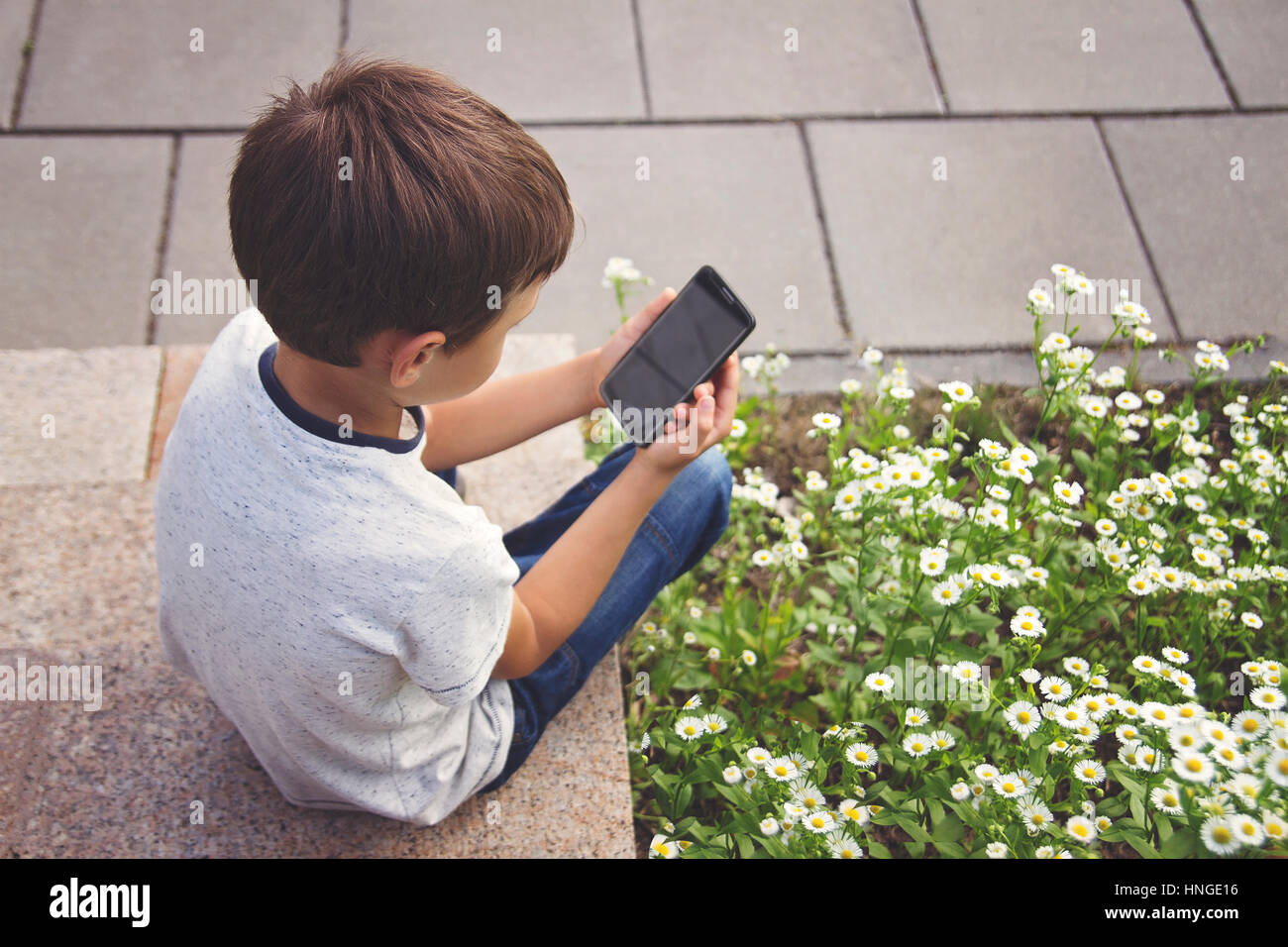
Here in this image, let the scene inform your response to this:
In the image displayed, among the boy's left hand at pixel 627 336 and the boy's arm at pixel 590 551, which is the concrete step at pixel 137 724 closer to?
the boy's arm at pixel 590 551

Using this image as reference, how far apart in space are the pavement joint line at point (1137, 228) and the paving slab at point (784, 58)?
567 mm

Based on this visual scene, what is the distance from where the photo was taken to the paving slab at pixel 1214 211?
2.98 m

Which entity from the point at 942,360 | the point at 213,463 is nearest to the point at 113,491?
the point at 213,463

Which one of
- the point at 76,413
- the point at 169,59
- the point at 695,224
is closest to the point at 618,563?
the point at 76,413

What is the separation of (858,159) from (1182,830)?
230 cm

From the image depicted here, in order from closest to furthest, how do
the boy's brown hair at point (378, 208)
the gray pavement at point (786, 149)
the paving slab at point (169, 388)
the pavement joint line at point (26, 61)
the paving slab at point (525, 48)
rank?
1. the boy's brown hair at point (378, 208)
2. the paving slab at point (169, 388)
3. the gray pavement at point (786, 149)
4. the pavement joint line at point (26, 61)
5. the paving slab at point (525, 48)

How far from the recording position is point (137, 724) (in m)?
1.92

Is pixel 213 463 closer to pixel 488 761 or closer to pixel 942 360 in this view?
pixel 488 761

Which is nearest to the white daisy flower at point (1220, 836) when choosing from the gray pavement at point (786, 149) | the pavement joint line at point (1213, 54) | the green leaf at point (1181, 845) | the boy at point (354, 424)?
the green leaf at point (1181, 845)

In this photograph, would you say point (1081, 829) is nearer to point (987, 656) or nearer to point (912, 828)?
point (912, 828)

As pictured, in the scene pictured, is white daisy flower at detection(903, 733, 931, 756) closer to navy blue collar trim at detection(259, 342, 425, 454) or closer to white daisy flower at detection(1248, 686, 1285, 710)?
white daisy flower at detection(1248, 686, 1285, 710)

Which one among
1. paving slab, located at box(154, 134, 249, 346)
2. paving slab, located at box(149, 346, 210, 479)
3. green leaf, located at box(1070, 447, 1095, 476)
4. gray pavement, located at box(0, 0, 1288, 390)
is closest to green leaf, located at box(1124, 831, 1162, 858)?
green leaf, located at box(1070, 447, 1095, 476)

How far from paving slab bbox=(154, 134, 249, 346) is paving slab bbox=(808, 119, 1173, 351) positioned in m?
1.81

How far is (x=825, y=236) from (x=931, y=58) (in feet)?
3.06
